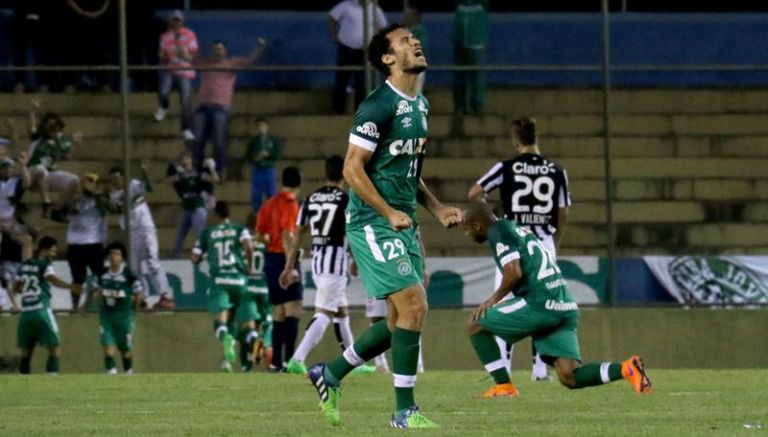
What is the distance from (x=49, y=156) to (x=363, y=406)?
9761 mm

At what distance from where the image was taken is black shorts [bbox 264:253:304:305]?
2036 centimetres

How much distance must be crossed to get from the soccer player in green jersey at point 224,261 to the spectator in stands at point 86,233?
1.19 meters

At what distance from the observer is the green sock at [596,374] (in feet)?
41.8

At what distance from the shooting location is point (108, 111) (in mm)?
23078

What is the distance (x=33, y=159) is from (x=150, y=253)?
168cm

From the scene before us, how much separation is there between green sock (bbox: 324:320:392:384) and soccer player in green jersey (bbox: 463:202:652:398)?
6.08ft

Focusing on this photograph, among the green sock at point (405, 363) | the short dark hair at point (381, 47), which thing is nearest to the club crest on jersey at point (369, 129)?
the short dark hair at point (381, 47)

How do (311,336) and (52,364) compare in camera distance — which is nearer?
(311,336)

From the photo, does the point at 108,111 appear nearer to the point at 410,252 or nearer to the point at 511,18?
the point at 511,18

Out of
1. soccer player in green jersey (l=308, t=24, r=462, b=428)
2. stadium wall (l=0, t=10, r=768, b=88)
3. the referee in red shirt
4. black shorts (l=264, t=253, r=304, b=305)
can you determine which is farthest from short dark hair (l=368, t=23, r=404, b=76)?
stadium wall (l=0, t=10, r=768, b=88)

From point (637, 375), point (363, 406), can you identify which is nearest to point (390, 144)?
point (637, 375)

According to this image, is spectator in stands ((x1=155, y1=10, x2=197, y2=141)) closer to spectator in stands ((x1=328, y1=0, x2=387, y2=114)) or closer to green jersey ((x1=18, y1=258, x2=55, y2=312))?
spectator in stands ((x1=328, y1=0, x2=387, y2=114))

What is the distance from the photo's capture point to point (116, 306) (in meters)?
22.2

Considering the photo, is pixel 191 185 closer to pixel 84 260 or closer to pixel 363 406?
pixel 84 260
